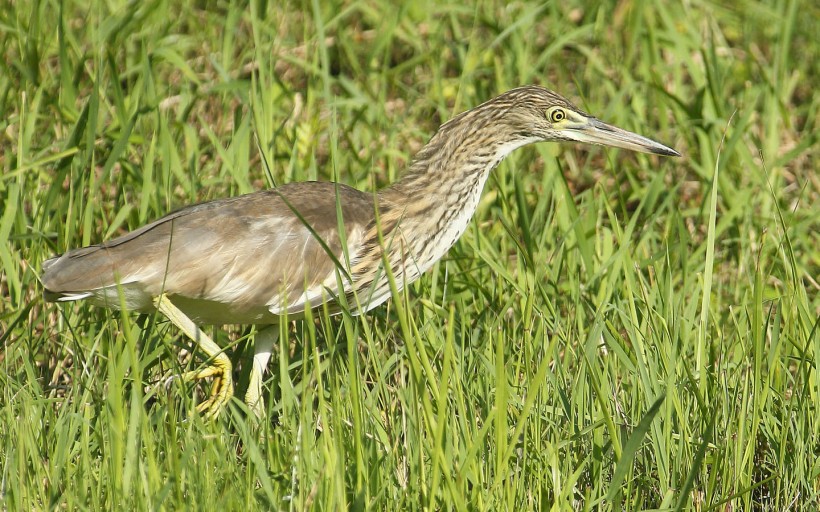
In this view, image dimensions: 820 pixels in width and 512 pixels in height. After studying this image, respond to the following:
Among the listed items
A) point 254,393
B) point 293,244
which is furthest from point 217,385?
point 293,244

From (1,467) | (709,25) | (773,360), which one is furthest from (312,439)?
(709,25)

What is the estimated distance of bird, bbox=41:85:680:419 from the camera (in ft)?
A: 15.2

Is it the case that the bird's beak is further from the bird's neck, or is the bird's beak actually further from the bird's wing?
the bird's wing

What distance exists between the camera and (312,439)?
3.78 meters

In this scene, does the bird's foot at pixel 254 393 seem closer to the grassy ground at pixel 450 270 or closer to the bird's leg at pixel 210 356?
the grassy ground at pixel 450 270

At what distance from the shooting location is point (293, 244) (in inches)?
194

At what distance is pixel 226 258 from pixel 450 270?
1327 millimetres

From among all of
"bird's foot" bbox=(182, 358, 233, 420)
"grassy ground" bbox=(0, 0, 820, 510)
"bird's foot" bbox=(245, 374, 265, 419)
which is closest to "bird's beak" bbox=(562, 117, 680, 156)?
"grassy ground" bbox=(0, 0, 820, 510)

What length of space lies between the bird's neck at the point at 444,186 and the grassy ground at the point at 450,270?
0.72ft

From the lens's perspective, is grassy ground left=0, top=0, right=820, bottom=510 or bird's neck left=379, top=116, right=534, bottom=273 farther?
bird's neck left=379, top=116, right=534, bottom=273

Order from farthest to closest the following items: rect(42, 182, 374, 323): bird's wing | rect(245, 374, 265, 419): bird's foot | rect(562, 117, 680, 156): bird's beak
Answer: rect(562, 117, 680, 156): bird's beak < rect(245, 374, 265, 419): bird's foot < rect(42, 182, 374, 323): bird's wing

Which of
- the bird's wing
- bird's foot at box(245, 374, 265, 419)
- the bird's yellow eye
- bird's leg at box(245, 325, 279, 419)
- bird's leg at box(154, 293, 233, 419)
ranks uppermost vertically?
the bird's yellow eye

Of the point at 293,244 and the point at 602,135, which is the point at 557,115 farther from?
the point at 293,244

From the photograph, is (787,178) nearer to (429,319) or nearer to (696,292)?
(696,292)
